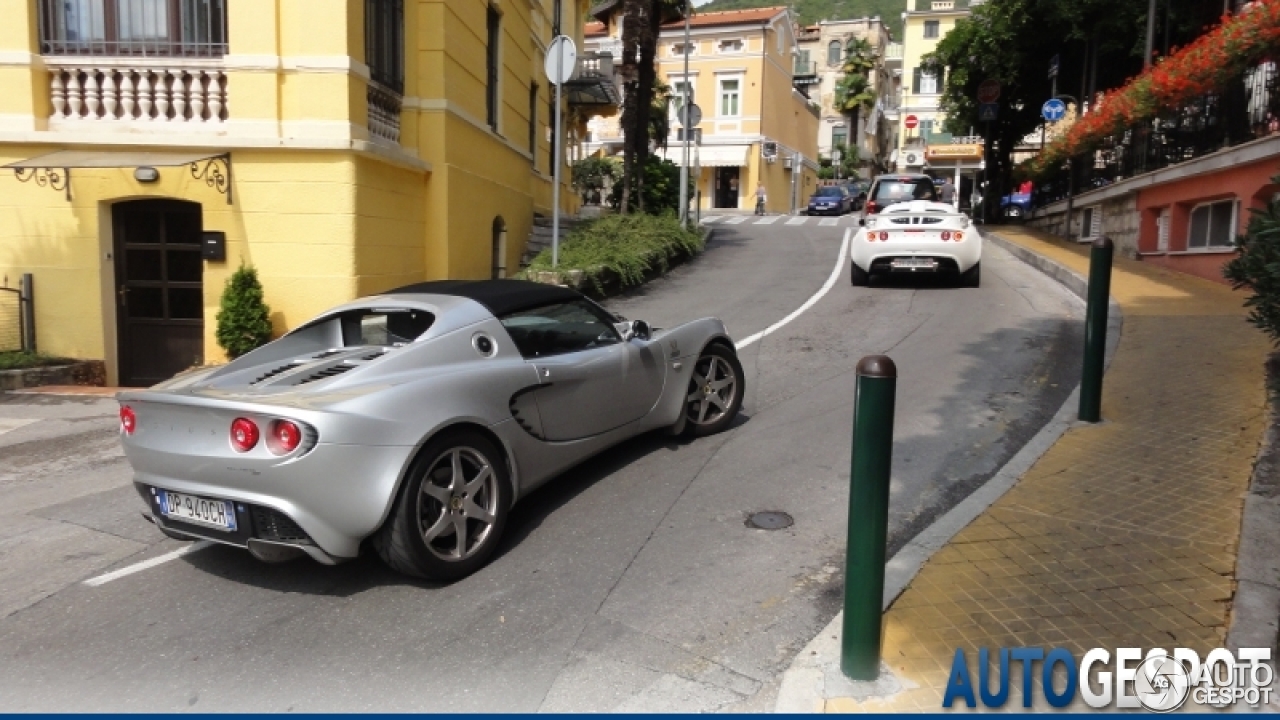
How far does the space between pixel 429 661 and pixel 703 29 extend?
160 ft

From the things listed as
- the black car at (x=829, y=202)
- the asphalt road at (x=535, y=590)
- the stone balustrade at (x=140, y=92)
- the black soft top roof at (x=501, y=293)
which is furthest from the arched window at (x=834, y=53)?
the black soft top roof at (x=501, y=293)

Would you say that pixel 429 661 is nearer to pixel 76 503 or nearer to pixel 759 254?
pixel 76 503

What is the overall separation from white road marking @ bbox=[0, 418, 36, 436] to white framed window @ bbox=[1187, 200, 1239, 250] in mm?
13874

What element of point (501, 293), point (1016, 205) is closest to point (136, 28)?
point (501, 293)

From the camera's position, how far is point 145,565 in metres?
4.93

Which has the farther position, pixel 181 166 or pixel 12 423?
pixel 181 166

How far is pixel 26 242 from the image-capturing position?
10664 mm

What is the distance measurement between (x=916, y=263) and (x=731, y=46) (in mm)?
37819

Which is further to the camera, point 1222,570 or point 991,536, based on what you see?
point 991,536

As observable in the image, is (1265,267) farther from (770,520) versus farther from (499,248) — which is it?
(499,248)

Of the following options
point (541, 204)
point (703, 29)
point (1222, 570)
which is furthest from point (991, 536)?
point (703, 29)

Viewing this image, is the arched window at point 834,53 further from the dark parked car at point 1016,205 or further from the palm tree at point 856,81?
the dark parked car at point 1016,205

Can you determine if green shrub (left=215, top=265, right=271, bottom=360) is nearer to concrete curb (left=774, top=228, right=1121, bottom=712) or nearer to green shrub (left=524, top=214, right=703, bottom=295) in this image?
green shrub (left=524, top=214, right=703, bottom=295)

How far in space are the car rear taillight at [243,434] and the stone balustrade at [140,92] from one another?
7433mm
